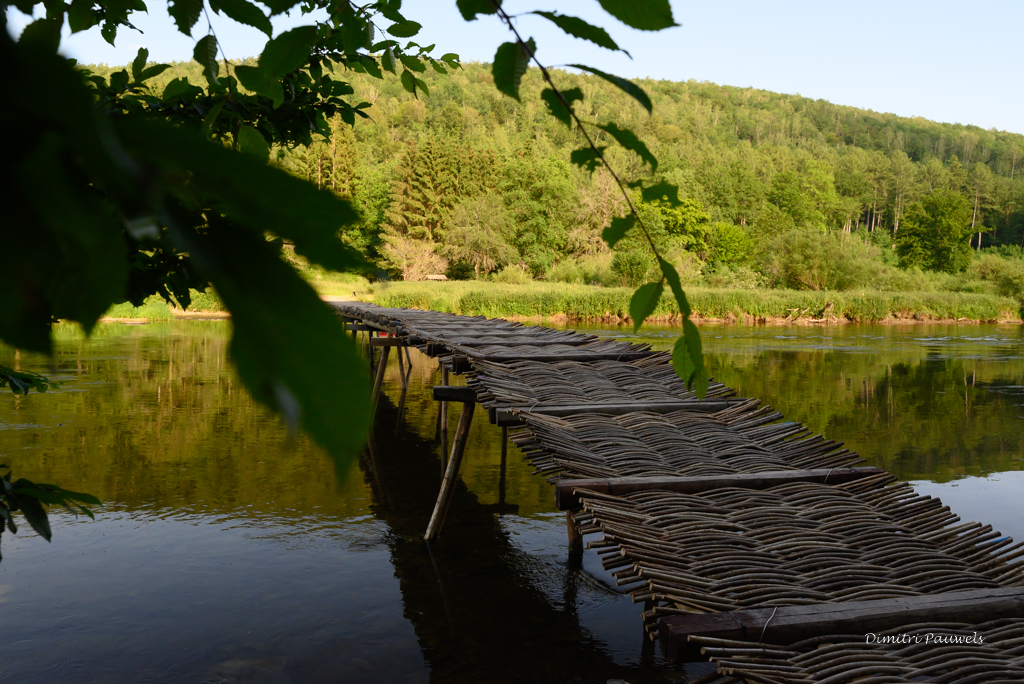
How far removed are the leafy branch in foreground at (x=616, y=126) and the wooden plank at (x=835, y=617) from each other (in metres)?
2.40

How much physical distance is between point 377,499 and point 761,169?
98780 millimetres

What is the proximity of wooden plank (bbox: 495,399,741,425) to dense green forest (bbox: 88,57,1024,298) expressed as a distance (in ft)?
42.3

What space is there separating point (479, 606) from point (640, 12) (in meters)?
6.28

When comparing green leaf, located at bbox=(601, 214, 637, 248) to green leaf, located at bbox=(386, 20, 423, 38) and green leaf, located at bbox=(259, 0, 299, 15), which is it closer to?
green leaf, located at bbox=(259, 0, 299, 15)

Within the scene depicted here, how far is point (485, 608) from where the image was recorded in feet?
20.7

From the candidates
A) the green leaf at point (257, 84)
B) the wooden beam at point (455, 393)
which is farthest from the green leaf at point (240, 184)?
the wooden beam at point (455, 393)

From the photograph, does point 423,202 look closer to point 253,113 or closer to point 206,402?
point 206,402

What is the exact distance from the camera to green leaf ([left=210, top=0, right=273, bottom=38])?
0.96 meters

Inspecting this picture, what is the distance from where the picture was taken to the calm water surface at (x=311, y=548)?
18.0 ft

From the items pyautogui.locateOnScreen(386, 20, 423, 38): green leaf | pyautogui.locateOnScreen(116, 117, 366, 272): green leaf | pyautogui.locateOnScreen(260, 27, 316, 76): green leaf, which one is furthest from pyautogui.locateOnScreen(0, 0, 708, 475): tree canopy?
pyautogui.locateOnScreen(386, 20, 423, 38): green leaf

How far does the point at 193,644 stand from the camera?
221 inches

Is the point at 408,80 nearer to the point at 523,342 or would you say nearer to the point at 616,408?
the point at 616,408

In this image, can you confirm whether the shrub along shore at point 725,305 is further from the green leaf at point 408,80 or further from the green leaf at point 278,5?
the green leaf at point 278,5

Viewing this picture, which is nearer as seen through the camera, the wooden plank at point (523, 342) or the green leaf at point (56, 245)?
the green leaf at point (56, 245)
